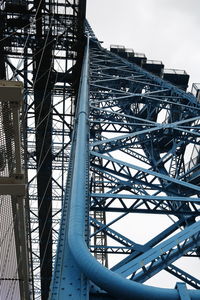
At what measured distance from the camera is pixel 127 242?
11094mm

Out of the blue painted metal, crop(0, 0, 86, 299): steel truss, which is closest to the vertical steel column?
crop(0, 0, 86, 299): steel truss

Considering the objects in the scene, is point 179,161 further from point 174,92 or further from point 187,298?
point 187,298

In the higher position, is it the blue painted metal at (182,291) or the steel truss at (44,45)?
the steel truss at (44,45)

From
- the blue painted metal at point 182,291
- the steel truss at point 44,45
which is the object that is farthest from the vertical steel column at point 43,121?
the blue painted metal at point 182,291

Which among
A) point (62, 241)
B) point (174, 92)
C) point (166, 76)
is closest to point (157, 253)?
point (62, 241)

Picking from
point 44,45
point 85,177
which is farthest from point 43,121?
point 85,177

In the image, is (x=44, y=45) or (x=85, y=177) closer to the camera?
(x=85, y=177)

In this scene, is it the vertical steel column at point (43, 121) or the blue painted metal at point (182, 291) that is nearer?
the blue painted metal at point (182, 291)

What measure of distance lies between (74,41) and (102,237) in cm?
2068

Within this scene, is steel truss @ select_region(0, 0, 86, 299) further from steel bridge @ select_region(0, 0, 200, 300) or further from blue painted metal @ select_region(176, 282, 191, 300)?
blue painted metal @ select_region(176, 282, 191, 300)

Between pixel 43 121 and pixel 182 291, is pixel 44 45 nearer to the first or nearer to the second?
pixel 43 121

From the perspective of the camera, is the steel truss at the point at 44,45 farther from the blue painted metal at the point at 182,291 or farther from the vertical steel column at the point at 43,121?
the blue painted metal at the point at 182,291

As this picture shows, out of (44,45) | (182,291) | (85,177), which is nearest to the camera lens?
(182,291)

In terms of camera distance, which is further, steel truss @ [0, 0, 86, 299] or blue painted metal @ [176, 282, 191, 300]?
steel truss @ [0, 0, 86, 299]
